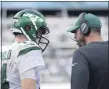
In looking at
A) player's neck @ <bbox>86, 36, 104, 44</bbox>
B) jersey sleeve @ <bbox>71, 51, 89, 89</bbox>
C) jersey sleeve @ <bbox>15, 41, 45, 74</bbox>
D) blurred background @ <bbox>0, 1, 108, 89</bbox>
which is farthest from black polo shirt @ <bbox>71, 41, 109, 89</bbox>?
blurred background @ <bbox>0, 1, 108, 89</bbox>

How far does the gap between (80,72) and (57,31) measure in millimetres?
10219

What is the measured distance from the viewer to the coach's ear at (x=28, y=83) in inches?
94.7

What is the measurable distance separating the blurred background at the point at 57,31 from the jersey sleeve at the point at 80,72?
6.78 metres

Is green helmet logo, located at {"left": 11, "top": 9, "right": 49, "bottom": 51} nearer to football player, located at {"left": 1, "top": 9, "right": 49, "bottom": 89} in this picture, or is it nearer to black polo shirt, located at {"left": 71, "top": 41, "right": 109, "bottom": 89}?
football player, located at {"left": 1, "top": 9, "right": 49, "bottom": 89}

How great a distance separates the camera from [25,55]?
8.11ft

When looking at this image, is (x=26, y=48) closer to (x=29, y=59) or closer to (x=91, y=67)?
(x=29, y=59)

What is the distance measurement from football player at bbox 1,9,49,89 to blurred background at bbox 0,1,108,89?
6556 mm

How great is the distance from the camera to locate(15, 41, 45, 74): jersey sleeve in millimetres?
2447

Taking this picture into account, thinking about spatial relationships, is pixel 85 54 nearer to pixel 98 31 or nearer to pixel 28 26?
pixel 98 31

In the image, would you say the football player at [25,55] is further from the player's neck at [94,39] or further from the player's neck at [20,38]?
the player's neck at [94,39]

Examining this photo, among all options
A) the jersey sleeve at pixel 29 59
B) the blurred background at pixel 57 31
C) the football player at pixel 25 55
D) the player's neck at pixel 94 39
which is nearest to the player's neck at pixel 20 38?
the football player at pixel 25 55

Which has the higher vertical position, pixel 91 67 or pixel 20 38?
pixel 20 38

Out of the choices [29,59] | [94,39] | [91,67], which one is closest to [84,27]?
[94,39]

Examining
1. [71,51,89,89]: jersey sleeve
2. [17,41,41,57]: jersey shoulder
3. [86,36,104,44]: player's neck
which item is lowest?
[71,51,89,89]: jersey sleeve
